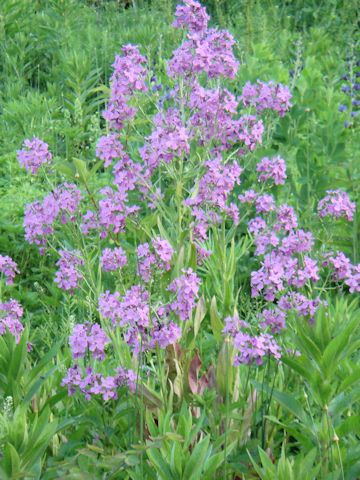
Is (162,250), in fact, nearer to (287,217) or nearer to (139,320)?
(139,320)

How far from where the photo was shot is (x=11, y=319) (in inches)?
107

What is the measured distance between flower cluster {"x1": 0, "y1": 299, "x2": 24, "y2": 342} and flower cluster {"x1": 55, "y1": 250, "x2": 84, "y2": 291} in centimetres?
20

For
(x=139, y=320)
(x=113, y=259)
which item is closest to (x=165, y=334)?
(x=139, y=320)

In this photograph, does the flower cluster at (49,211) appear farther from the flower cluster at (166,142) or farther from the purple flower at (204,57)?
the purple flower at (204,57)

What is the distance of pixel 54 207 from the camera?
8.32 feet

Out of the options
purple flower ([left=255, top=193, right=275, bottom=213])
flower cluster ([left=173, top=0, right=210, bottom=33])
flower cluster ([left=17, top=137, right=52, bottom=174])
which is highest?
flower cluster ([left=173, top=0, right=210, bottom=33])

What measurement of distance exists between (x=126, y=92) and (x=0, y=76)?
4001 mm

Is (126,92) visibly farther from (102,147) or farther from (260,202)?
(260,202)

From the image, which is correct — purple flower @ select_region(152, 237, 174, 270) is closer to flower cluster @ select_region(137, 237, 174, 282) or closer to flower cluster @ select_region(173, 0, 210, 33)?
flower cluster @ select_region(137, 237, 174, 282)

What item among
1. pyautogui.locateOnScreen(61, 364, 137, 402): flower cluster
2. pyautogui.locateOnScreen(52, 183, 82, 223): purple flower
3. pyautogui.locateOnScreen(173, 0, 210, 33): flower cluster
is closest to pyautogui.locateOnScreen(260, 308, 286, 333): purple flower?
pyautogui.locateOnScreen(61, 364, 137, 402): flower cluster

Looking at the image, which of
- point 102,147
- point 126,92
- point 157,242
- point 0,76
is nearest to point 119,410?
point 157,242

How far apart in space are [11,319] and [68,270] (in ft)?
0.92

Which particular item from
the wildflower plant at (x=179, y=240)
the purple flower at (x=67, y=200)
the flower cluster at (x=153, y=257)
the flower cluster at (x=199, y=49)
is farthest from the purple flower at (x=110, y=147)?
the flower cluster at (x=153, y=257)

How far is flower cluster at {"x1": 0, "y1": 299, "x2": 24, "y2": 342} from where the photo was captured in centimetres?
268
